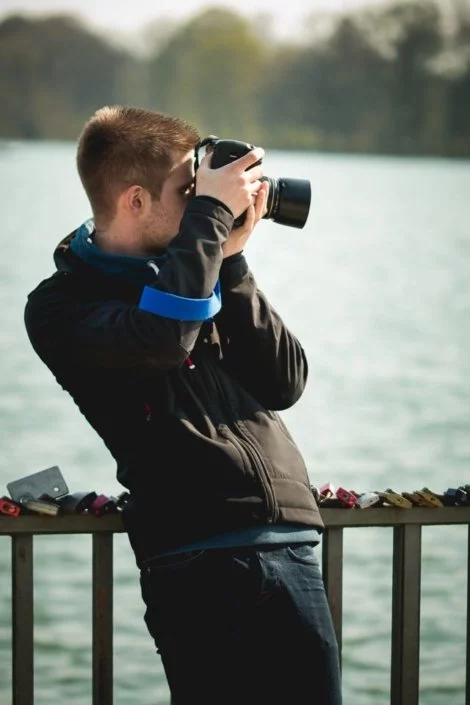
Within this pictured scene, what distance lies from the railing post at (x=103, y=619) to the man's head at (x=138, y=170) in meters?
0.54

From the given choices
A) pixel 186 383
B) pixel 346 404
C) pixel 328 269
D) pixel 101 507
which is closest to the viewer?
pixel 186 383

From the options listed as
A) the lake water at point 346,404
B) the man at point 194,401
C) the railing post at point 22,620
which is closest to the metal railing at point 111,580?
the railing post at point 22,620

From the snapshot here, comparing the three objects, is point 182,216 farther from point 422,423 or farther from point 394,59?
point 394,59

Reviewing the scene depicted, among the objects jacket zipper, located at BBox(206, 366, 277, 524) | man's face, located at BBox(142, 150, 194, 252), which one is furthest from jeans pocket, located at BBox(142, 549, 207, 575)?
man's face, located at BBox(142, 150, 194, 252)

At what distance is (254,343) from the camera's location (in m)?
1.93

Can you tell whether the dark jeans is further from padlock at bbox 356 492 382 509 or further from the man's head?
the man's head

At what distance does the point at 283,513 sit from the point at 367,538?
357 inches

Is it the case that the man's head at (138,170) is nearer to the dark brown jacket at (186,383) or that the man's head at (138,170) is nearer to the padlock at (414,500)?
the dark brown jacket at (186,383)

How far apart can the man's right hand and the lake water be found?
4762mm

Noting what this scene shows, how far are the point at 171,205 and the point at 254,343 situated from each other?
0.25 meters

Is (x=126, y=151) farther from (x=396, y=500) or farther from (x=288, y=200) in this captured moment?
(x=396, y=500)

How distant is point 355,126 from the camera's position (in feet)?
153

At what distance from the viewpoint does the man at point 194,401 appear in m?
1.86

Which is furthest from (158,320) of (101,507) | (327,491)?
(327,491)
